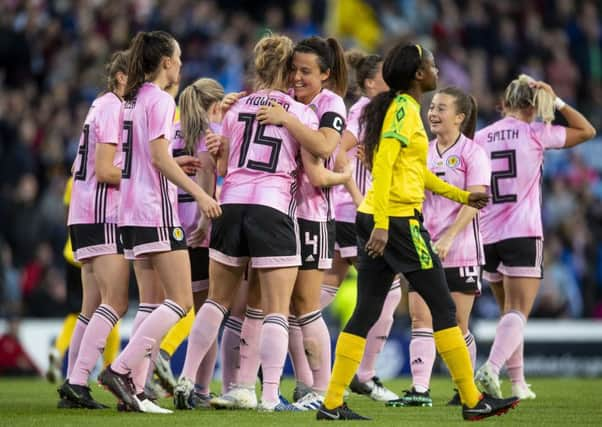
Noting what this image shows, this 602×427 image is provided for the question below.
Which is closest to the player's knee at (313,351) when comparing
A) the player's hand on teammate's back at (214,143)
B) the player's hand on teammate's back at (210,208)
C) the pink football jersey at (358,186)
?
the player's hand on teammate's back at (210,208)

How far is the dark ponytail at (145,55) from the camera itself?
9.01 meters

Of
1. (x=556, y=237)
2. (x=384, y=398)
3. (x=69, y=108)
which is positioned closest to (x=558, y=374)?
(x=556, y=237)

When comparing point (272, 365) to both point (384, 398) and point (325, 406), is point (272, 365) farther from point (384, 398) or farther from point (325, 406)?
point (384, 398)

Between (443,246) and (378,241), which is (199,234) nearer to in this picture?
(443,246)

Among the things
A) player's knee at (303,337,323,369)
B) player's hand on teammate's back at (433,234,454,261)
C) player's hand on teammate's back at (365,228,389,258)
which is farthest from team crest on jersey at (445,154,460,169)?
player's hand on teammate's back at (365,228,389,258)

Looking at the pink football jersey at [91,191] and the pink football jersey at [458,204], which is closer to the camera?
the pink football jersey at [91,191]

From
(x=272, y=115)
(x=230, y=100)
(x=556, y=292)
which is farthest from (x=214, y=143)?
(x=556, y=292)

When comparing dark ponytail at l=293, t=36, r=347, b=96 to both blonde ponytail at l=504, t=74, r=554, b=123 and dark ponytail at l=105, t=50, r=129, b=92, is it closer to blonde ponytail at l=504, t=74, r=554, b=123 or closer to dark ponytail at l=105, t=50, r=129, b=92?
dark ponytail at l=105, t=50, r=129, b=92

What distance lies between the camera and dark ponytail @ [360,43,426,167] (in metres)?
8.20

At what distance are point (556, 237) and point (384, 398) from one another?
881cm

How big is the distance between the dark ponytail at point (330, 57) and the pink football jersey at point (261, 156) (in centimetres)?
42

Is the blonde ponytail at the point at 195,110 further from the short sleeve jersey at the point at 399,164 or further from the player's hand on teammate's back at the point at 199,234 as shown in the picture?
the short sleeve jersey at the point at 399,164

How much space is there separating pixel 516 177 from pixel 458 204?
86cm

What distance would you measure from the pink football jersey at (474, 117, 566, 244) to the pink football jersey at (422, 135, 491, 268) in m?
0.60
